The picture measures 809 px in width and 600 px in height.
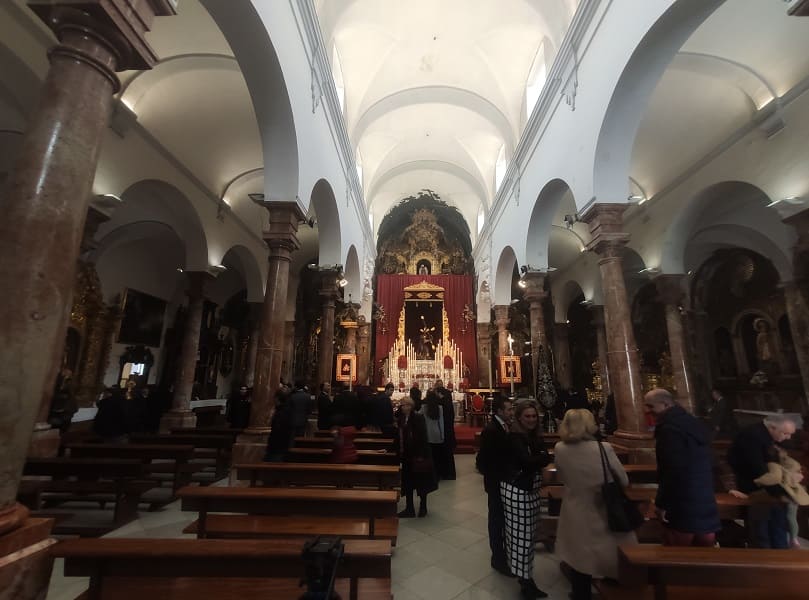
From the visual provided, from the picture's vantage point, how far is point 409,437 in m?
4.27

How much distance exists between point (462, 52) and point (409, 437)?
11073mm

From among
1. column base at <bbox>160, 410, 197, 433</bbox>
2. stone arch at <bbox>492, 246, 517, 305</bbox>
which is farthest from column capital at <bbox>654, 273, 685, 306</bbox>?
column base at <bbox>160, 410, 197, 433</bbox>

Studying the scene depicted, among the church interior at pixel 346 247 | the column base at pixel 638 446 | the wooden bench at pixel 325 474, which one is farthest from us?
the column base at pixel 638 446

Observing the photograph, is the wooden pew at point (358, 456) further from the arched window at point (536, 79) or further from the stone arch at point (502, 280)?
the stone arch at point (502, 280)

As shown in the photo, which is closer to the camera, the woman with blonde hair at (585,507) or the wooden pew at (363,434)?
the woman with blonde hair at (585,507)

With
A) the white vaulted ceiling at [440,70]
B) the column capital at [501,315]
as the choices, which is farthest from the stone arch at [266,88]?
the column capital at [501,315]

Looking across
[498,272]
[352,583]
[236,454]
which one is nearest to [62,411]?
[236,454]

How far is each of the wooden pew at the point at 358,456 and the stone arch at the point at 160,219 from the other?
718 centimetres

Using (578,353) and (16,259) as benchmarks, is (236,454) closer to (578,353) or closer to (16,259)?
(16,259)

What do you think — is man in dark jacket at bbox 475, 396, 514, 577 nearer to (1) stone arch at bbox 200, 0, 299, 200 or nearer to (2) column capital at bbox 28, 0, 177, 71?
(2) column capital at bbox 28, 0, 177, 71

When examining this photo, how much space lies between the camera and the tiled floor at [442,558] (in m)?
2.76

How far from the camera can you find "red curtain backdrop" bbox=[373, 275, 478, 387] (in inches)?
685

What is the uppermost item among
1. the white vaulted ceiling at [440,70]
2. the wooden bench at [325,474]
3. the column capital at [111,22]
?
the white vaulted ceiling at [440,70]

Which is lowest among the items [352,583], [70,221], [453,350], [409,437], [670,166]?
[352,583]
